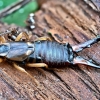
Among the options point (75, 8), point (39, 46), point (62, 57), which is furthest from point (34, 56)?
point (75, 8)

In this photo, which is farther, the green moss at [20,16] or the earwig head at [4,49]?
the green moss at [20,16]

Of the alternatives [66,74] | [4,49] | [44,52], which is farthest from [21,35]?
[66,74]

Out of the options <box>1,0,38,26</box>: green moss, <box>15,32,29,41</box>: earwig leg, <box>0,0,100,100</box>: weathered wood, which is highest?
<box>1,0,38,26</box>: green moss

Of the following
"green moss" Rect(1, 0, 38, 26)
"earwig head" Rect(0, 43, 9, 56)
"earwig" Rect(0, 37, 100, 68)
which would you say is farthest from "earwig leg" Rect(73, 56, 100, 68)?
"green moss" Rect(1, 0, 38, 26)

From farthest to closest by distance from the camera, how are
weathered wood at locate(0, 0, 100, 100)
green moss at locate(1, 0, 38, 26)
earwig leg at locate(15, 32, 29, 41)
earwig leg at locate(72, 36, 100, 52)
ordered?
1. green moss at locate(1, 0, 38, 26)
2. earwig leg at locate(15, 32, 29, 41)
3. earwig leg at locate(72, 36, 100, 52)
4. weathered wood at locate(0, 0, 100, 100)

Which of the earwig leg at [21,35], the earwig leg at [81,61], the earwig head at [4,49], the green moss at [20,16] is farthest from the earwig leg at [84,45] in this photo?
the green moss at [20,16]

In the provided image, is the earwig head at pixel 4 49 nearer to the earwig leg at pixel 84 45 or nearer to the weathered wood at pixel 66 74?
the weathered wood at pixel 66 74

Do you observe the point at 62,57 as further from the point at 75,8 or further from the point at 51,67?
the point at 75,8

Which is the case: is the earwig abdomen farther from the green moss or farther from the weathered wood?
the green moss
